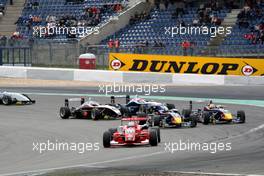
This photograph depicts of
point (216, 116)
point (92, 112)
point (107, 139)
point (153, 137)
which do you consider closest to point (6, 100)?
point (92, 112)

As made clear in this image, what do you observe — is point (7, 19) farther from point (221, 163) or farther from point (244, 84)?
point (221, 163)

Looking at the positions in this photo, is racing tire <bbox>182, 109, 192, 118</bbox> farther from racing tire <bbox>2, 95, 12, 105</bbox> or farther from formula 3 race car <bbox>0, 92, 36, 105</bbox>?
racing tire <bbox>2, 95, 12, 105</bbox>

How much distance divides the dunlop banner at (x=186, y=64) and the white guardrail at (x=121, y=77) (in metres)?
0.86

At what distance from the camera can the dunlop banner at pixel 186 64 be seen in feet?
123

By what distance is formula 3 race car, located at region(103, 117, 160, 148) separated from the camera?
17859 mm

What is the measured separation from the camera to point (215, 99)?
1230 inches

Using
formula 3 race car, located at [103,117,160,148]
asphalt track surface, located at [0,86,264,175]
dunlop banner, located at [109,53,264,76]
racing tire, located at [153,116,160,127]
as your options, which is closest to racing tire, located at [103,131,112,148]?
formula 3 race car, located at [103,117,160,148]

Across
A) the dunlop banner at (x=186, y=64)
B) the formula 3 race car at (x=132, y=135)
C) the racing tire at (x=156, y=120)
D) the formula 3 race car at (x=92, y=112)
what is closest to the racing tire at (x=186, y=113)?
the racing tire at (x=156, y=120)

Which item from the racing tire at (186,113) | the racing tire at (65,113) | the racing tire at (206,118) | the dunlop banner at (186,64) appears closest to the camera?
the racing tire at (186,113)

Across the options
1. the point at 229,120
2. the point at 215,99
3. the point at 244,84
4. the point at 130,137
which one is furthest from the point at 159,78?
Answer: the point at 130,137

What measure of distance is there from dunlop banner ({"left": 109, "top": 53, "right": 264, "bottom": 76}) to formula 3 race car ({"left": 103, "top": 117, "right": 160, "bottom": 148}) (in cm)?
1971

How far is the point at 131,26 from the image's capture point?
4759 centimetres

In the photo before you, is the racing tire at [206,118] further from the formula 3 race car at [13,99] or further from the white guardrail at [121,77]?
the white guardrail at [121,77]

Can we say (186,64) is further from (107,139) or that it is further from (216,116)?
(107,139)
